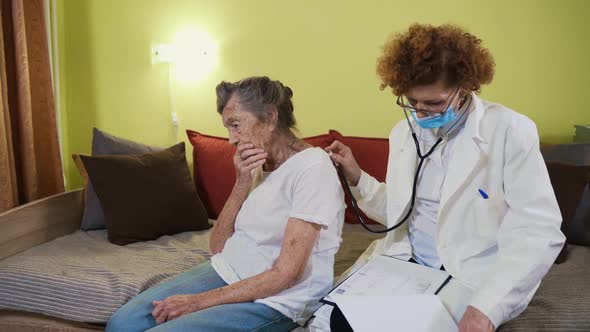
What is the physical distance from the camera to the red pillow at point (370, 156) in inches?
93.2

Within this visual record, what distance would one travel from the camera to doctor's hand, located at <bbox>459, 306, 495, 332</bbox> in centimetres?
117

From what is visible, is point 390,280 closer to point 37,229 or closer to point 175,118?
point 37,229

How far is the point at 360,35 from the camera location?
2666 mm

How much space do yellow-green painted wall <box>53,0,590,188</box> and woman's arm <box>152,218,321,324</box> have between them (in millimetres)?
1421

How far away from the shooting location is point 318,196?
55.6 inches

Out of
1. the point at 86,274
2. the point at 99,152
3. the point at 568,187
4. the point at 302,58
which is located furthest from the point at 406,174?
the point at 99,152

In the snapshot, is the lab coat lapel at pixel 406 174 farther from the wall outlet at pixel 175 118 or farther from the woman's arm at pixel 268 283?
the wall outlet at pixel 175 118

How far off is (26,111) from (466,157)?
1.91 metres

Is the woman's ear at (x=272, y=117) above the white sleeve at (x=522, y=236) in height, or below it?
above

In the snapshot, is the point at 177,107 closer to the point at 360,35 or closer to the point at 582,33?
the point at 360,35

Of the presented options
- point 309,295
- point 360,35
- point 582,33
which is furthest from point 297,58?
point 309,295

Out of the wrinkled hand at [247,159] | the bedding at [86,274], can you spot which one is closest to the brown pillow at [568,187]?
the wrinkled hand at [247,159]

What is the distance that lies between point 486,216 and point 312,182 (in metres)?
0.46

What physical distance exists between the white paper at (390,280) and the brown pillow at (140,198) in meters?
1.10
